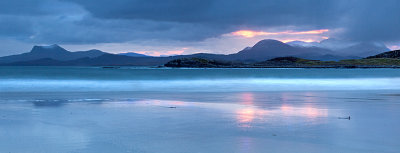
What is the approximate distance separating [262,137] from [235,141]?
2.14 ft

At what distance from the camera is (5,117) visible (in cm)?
1061

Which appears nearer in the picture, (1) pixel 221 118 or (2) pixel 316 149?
(2) pixel 316 149

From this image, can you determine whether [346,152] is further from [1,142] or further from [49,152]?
[1,142]

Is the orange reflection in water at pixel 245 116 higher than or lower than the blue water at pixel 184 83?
higher

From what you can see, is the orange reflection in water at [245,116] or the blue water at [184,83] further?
the blue water at [184,83]

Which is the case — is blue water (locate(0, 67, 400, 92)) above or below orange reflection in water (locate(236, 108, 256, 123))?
below

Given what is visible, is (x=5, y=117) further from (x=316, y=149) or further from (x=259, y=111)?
(x=316, y=149)

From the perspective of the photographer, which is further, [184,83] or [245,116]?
[184,83]

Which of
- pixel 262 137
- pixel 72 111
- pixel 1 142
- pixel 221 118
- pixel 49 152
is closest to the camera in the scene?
pixel 49 152

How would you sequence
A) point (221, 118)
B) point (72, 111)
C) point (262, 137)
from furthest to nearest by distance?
point (72, 111) < point (221, 118) < point (262, 137)

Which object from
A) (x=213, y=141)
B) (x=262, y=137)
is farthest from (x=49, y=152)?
(x=262, y=137)

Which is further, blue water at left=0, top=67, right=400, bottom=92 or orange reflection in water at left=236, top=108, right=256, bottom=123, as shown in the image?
blue water at left=0, top=67, right=400, bottom=92

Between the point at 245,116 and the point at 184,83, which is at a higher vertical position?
the point at 245,116

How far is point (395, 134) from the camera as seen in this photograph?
7.99 meters
